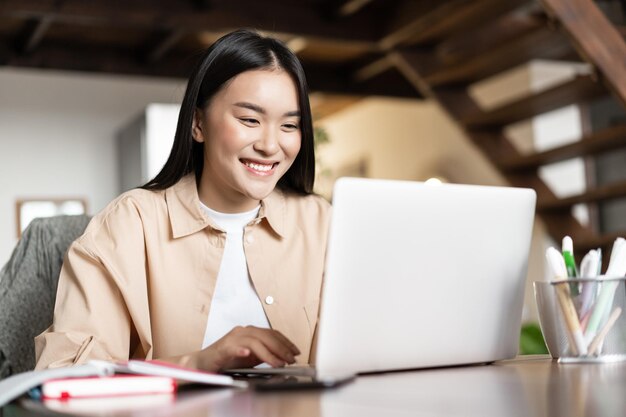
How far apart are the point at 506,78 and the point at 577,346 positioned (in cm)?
499

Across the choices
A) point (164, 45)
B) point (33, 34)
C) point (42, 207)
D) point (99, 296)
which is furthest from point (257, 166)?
point (42, 207)

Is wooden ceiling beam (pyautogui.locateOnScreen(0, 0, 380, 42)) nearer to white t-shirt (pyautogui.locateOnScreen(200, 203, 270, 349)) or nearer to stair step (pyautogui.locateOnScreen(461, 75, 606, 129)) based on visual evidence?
stair step (pyautogui.locateOnScreen(461, 75, 606, 129))

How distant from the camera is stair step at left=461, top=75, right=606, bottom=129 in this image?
410 cm

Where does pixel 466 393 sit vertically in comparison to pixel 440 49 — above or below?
below

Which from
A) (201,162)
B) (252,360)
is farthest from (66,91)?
(252,360)

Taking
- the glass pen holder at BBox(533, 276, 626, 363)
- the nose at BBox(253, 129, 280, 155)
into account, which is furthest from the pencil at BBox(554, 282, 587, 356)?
the nose at BBox(253, 129, 280, 155)

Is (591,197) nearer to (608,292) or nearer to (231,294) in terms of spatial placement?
(231,294)

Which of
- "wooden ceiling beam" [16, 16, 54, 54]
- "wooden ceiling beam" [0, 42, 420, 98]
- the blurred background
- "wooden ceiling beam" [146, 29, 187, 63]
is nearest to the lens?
the blurred background

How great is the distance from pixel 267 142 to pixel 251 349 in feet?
1.48

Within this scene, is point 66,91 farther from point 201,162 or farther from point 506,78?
point 201,162

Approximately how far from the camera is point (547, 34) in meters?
4.12

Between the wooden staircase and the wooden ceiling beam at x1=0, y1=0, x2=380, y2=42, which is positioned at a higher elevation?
the wooden ceiling beam at x1=0, y1=0, x2=380, y2=42

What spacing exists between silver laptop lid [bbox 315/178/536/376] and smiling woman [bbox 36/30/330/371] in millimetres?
338

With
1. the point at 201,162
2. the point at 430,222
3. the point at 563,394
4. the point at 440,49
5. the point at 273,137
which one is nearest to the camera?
the point at 563,394
